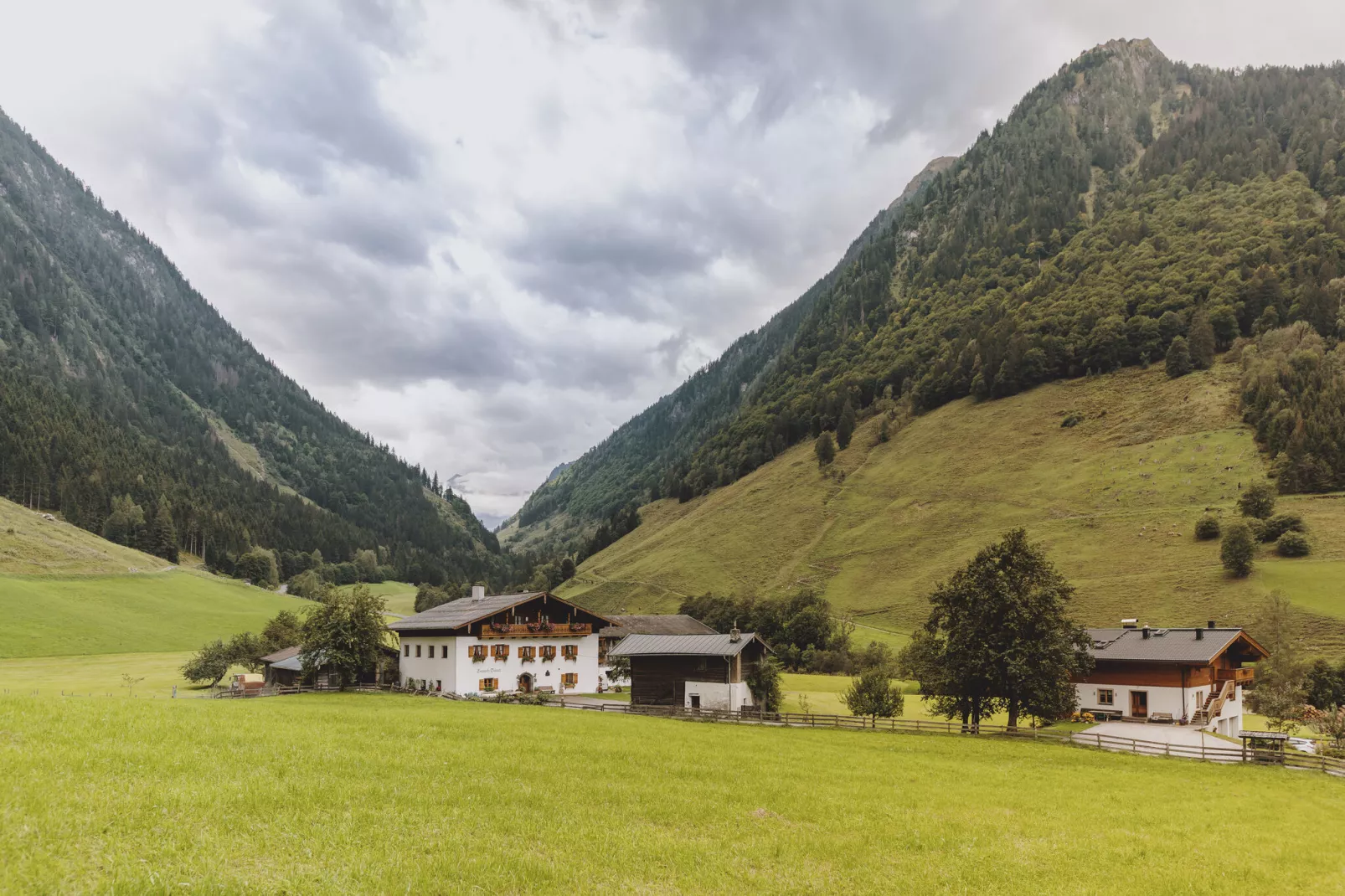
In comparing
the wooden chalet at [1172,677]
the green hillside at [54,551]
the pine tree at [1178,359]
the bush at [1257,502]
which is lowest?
the wooden chalet at [1172,677]

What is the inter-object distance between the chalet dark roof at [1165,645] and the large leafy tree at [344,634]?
6207 cm

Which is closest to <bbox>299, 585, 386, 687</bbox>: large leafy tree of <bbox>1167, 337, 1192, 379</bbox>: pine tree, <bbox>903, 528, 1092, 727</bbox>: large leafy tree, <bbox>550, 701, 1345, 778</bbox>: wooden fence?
<bbox>550, 701, 1345, 778</bbox>: wooden fence

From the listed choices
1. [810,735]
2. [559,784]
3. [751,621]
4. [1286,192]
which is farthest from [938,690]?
[1286,192]

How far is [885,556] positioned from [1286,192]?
171 metres

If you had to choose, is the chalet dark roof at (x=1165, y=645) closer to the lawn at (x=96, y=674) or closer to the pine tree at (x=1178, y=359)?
the lawn at (x=96, y=674)

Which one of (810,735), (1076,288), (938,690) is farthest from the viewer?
(1076,288)

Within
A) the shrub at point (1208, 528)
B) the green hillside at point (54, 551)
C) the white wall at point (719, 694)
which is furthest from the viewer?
the green hillside at point (54, 551)

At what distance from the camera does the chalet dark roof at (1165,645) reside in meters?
55.4

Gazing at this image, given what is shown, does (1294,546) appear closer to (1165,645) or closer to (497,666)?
(1165,645)

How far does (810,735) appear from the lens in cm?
4459

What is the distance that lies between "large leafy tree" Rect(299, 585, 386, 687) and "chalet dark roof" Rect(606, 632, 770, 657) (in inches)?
867

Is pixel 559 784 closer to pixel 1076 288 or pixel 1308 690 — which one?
pixel 1308 690

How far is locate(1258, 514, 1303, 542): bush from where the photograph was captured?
3698 inches

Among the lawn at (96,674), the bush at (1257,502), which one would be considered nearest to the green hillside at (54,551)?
the lawn at (96,674)
